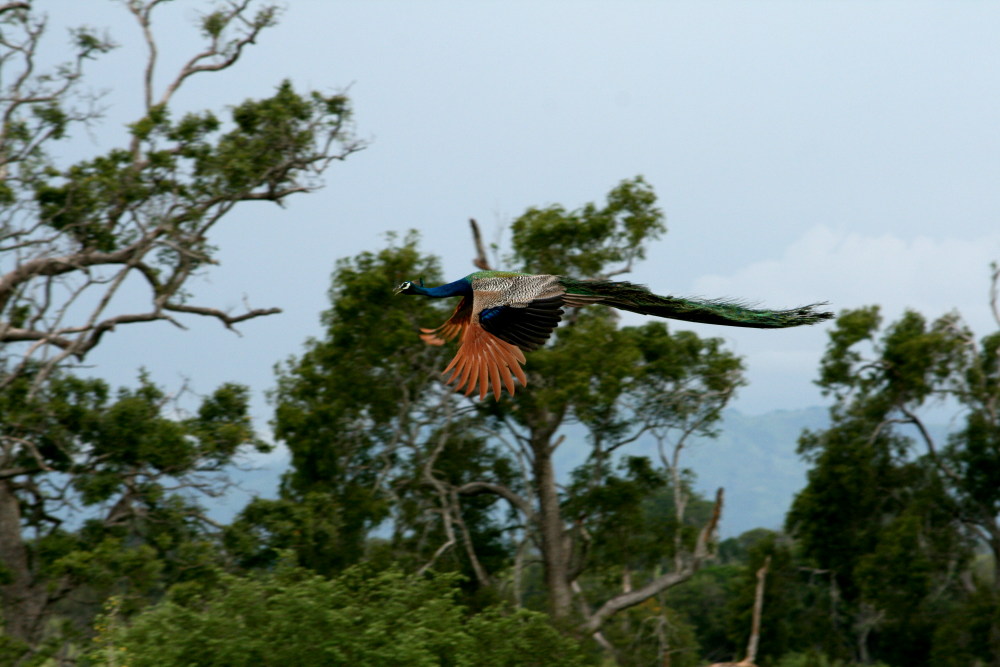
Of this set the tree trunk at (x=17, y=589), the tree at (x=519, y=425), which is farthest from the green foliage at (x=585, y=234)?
the tree trunk at (x=17, y=589)

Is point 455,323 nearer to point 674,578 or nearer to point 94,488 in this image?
point 94,488

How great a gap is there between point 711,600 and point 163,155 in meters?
19.6

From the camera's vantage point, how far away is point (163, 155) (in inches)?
573

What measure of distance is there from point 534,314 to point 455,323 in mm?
843

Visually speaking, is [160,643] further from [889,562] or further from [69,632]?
[889,562]

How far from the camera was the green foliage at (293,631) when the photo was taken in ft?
30.2

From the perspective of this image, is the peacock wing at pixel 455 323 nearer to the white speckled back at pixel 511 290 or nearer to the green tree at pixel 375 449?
the white speckled back at pixel 511 290

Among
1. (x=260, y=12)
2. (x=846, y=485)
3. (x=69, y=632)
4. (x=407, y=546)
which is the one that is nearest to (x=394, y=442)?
(x=407, y=546)

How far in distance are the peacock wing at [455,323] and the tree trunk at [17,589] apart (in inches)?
357

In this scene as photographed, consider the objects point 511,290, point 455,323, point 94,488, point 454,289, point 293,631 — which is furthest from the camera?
point 94,488

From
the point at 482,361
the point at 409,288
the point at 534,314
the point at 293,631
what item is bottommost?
the point at 293,631

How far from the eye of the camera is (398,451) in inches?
607

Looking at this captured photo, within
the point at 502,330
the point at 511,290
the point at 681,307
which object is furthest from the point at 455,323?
the point at 681,307

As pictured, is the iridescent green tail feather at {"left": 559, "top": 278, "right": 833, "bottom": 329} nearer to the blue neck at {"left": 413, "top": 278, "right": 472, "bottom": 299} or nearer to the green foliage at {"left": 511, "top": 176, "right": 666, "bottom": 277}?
the blue neck at {"left": 413, "top": 278, "right": 472, "bottom": 299}
